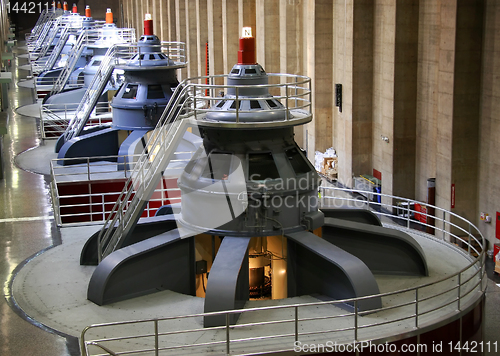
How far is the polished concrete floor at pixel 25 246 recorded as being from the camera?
9.70 meters

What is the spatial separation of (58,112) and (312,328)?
79.1ft

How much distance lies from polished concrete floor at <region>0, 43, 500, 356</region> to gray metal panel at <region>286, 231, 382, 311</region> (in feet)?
10.6

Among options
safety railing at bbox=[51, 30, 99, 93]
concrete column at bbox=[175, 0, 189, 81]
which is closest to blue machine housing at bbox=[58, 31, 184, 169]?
safety railing at bbox=[51, 30, 99, 93]

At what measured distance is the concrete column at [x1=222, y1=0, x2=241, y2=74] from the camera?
35.5m

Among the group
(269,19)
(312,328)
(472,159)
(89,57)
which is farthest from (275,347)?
(89,57)

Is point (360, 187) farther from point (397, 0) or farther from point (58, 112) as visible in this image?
point (58, 112)

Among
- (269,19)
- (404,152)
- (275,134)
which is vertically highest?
(269,19)

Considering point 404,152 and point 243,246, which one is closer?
point 243,246

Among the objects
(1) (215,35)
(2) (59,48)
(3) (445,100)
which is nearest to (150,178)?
(3) (445,100)

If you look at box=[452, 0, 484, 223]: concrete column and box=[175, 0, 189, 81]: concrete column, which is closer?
box=[452, 0, 484, 223]: concrete column

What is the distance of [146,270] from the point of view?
1120 centimetres

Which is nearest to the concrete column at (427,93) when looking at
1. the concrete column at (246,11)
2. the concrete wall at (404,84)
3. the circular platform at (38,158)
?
the concrete wall at (404,84)

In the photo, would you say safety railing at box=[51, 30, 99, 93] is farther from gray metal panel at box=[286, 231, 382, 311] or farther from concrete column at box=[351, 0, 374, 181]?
gray metal panel at box=[286, 231, 382, 311]

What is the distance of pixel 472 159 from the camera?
1830 centimetres
